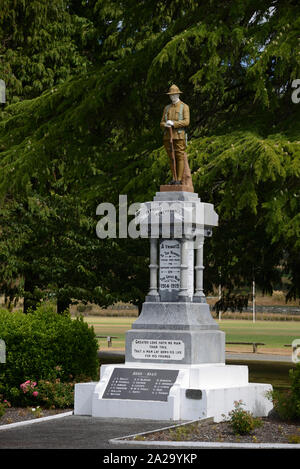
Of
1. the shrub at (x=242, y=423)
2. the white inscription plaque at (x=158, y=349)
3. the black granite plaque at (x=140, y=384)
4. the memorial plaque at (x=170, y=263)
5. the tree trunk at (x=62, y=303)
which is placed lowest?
the shrub at (x=242, y=423)

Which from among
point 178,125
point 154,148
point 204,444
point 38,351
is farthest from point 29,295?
point 204,444

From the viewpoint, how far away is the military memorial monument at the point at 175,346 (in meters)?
14.4

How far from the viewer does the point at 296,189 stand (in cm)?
1886

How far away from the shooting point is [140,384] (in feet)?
48.5

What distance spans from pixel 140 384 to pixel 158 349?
83 centimetres

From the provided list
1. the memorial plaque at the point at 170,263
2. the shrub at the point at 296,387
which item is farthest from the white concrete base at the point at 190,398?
the memorial plaque at the point at 170,263

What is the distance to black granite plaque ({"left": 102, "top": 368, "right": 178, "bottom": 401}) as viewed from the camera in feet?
47.5

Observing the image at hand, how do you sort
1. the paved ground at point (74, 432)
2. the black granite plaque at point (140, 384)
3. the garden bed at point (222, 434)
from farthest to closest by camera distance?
the black granite plaque at point (140, 384) → the garden bed at point (222, 434) → the paved ground at point (74, 432)

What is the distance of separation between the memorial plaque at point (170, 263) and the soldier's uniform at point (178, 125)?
4.62ft

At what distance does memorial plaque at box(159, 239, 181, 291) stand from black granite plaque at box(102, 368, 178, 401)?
5.72 ft

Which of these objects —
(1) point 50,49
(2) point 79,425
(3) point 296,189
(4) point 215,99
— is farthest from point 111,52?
(2) point 79,425

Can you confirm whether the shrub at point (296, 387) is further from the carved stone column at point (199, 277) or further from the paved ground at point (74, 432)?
the carved stone column at point (199, 277)

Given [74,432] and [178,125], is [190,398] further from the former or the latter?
[178,125]

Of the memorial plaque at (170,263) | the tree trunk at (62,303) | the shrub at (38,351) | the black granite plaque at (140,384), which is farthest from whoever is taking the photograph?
the tree trunk at (62,303)
